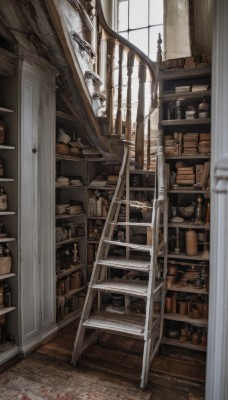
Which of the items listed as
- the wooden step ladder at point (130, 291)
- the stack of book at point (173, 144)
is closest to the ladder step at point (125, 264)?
the wooden step ladder at point (130, 291)

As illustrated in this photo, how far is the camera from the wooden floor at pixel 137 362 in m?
2.42

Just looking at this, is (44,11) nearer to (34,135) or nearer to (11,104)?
(11,104)

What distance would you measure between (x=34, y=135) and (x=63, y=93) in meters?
0.72

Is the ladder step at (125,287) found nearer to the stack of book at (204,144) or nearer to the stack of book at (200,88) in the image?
the stack of book at (204,144)

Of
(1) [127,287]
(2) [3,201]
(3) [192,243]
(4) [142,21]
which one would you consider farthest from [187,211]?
(4) [142,21]

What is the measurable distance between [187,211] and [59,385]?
1850 millimetres

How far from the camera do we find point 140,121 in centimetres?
320

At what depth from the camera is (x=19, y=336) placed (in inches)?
108

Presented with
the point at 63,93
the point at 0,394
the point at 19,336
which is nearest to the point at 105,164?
the point at 63,93

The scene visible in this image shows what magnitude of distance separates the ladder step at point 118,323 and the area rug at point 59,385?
38 centimetres

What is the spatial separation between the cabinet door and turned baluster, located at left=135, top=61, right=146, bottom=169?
852mm

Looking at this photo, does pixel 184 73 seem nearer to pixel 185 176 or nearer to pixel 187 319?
pixel 185 176

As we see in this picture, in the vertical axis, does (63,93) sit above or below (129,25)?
below

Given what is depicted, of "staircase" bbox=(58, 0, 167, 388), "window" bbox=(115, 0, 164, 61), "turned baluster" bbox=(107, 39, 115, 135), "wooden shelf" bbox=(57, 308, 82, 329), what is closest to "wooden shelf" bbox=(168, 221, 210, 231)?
"staircase" bbox=(58, 0, 167, 388)
